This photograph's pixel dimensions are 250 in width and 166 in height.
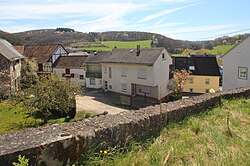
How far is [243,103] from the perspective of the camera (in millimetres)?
8719

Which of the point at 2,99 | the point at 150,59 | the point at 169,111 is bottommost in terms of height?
the point at 2,99

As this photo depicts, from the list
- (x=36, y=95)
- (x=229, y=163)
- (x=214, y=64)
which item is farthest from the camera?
(x=214, y=64)

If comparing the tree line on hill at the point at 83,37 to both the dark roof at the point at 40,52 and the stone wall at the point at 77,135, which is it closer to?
the dark roof at the point at 40,52

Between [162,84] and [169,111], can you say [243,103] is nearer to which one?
[169,111]

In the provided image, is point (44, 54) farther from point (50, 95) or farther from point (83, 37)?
point (83, 37)

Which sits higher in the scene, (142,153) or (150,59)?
(150,59)

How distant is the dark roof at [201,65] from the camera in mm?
38812

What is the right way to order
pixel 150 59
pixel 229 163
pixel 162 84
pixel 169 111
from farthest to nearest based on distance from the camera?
pixel 162 84 < pixel 150 59 < pixel 169 111 < pixel 229 163

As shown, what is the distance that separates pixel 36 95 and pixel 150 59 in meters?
15.9

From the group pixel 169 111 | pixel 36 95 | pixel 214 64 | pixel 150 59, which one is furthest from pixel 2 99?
pixel 214 64

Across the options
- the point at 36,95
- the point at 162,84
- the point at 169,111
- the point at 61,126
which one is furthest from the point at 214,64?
the point at 61,126

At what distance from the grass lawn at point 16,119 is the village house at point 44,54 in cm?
1777

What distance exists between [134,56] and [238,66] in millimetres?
14250

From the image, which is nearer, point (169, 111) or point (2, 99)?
point (169, 111)
